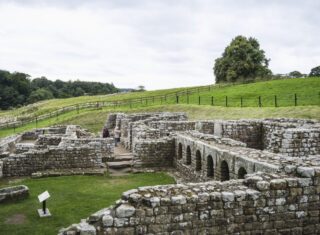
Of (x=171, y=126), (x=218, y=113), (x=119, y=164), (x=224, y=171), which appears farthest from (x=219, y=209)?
(x=218, y=113)

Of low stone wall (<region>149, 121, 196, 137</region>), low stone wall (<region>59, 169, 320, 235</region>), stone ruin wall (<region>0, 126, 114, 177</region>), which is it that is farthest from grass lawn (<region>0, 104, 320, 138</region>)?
low stone wall (<region>59, 169, 320, 235</region>)

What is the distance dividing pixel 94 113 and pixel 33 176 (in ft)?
94.0

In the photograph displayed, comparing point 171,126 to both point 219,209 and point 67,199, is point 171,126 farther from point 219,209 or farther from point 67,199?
point 219,209

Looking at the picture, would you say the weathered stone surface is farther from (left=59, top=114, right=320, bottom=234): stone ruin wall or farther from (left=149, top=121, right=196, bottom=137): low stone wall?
(left=149, top=121, right=196, bottom=137): low stone wall

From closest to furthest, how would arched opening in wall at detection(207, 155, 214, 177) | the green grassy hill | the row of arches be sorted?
the row of arches, arched opening in wall at detection(207, 155, 214, 177), the green grassy hill

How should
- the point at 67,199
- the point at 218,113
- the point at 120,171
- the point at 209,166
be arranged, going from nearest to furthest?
the point at 67,199, the point at 209,166, the point at 120,171, the point at 218,113

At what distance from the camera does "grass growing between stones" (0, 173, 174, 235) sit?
28.1 ft

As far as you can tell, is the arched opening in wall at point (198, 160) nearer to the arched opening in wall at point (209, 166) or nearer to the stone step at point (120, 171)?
the arched opening in wall at point (209, 166)

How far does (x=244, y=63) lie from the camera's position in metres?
52.8

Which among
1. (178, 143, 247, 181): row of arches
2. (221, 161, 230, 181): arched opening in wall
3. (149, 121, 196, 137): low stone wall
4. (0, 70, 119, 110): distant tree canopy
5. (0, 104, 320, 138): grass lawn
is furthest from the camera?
(0, 70, 119, 110): distant tree canopy

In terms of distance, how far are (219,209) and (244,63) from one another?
50.5 m

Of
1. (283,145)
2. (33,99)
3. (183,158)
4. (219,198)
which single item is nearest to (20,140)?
(183,158)

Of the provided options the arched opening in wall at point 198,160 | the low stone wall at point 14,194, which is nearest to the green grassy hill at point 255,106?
the arched opening in wall at point 198,160

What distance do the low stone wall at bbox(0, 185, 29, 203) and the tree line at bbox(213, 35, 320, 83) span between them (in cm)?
4671
